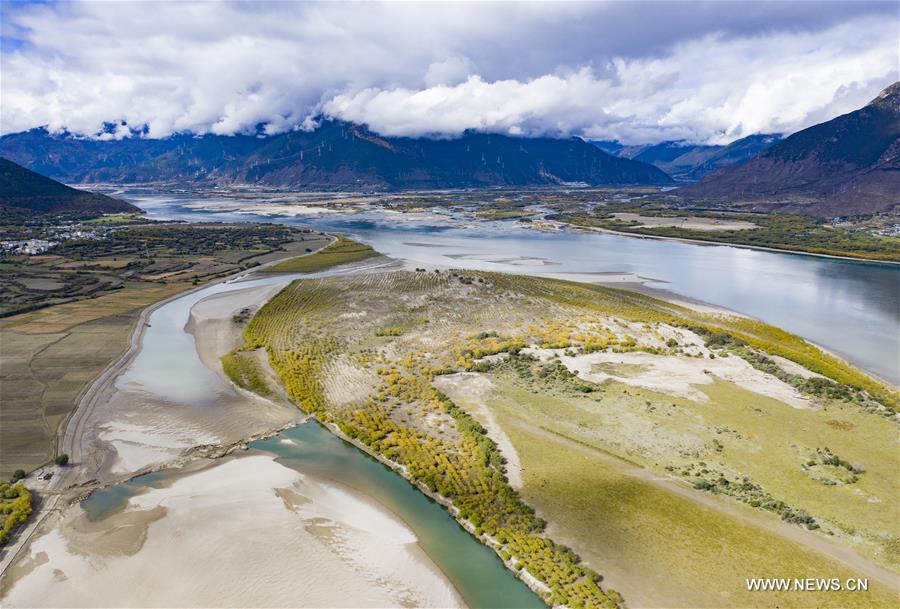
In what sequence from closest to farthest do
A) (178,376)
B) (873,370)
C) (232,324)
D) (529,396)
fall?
1. (529,396)
2. (178,376)
3. (873,370)
4. (232,324)

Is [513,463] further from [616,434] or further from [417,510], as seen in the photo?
[616,434]

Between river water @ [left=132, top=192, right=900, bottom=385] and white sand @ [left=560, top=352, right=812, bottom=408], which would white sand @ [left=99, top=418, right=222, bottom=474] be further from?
river water @ [left=132, top=192, right=900, bottom=385]

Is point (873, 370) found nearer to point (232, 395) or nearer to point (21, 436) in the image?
point (232, 395)

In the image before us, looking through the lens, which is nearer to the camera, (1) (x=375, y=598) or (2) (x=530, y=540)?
(1) (x=375, y=598)

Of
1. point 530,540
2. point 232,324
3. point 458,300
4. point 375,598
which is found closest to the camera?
point 375,598

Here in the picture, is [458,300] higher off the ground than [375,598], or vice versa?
[458,300]

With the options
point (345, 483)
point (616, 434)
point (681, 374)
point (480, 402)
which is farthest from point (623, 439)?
point (345, 483)

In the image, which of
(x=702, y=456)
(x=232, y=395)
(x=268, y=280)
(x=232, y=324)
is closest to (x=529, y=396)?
(x=702, y=456)
